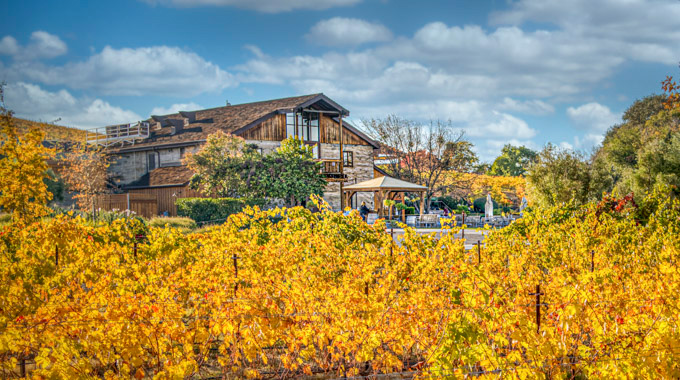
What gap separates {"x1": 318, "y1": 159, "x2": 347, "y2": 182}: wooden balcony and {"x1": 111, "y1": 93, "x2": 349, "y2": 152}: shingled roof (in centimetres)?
343

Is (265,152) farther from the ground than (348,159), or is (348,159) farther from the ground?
(265,152)

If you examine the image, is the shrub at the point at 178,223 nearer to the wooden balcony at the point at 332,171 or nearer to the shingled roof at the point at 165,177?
the shingled roof at the point at 165,177

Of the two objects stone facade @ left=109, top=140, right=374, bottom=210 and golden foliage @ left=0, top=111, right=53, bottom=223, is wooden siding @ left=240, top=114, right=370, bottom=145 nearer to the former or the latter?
stone facade @ left=109, top=140, right=374, bottom=210

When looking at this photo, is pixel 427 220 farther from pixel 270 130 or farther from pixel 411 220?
pixel 270 130

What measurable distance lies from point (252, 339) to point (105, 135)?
37215mm

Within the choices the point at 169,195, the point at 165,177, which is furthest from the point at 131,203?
the point at 165,177

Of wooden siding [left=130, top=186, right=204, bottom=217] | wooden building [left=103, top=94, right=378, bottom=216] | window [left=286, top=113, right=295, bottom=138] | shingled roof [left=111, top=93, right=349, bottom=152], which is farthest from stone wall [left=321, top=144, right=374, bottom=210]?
wooden siding [left=130, top=186, right=204, bottom=217]

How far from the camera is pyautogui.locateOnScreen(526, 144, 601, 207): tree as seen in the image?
73.7 ft

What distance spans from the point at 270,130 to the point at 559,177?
56.0 ft

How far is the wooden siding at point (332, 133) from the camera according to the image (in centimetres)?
3509

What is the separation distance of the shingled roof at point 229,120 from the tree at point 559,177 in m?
14.5

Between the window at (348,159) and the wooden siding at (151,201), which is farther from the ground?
the window at (348,159)

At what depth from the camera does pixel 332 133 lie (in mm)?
35562

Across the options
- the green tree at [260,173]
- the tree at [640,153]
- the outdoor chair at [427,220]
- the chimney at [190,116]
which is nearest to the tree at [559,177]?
the tree at [640,153]
